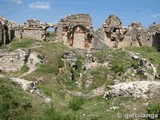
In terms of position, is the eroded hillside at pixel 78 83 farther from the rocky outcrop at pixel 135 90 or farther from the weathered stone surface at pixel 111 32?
the weathered stone surface at pixel 111 32

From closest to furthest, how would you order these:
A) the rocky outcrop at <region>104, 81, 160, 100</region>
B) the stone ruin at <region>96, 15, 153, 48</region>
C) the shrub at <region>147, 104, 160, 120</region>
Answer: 1. the shrub at <region>147, 104, 160, 120</region>
2. the rocky outcrop at <region>104, 81, 160, 100</region>
3. the stone ruin at <region>96, 15, 153, 48</region>

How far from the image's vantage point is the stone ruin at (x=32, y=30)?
3794 cm

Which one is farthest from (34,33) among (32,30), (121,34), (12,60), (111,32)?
(121,34)

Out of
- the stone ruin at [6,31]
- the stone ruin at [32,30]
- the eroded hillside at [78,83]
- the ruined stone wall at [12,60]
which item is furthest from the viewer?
the stone ruin at [32,30]

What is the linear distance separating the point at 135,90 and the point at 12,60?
39.4 ft

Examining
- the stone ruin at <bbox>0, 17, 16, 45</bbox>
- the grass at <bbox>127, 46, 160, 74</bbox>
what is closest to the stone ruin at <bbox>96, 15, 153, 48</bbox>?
the grass at <bbox>127, 46, 160, 74</bbox>

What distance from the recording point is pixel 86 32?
37.3 metres

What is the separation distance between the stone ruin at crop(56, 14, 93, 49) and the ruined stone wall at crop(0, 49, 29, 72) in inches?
288

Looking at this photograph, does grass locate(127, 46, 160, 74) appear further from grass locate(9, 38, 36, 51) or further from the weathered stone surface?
grass locate(9, 38, 36, 51)

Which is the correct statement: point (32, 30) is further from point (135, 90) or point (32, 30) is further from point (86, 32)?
point (135, 90)

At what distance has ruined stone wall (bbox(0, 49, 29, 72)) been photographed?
101ft

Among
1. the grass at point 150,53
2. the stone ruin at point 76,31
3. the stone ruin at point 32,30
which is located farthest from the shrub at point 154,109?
the stone ruin at point 32,30

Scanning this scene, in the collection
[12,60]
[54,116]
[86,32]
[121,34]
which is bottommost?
[54,116]

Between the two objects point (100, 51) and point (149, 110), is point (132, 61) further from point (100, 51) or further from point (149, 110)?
point (149, 110)
